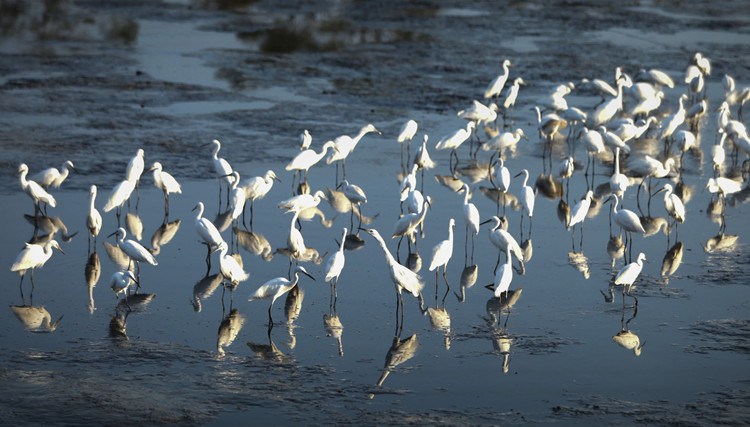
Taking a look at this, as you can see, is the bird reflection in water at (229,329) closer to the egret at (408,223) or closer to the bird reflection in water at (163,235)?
the bird reflection in water at (163,235)

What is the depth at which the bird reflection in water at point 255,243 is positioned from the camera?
11625 mm

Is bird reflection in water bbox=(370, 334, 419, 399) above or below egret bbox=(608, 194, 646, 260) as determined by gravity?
below

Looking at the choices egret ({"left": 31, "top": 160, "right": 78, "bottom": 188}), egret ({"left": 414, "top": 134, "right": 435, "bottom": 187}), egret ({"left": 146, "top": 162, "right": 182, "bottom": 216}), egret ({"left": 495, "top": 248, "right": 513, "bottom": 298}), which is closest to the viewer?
egret ({"left": 495, "top": 248, "right": 513, "bottom": 298})

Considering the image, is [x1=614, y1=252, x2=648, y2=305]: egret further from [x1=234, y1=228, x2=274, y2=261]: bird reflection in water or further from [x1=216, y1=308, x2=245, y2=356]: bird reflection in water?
[x1=234, y1=228, x2=274, y2=261]: bird reflection in water

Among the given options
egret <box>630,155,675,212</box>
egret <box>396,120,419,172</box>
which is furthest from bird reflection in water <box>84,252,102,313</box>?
egret <box>630,155,675,212</box>

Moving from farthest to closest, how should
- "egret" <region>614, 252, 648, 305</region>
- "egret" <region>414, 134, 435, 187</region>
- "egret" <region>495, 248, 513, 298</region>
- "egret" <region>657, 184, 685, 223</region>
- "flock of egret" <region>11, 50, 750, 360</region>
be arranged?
"egret" <region>414, 134, 435, 187</region> < "egret" <region>657, 184, 685, 223</region> < "flock of egret" <region>11, 50, 750, 360</region> < "egret" <region>614, 252, 648, 305</region> < "egret" <region>495, 248, 513, 298</region>

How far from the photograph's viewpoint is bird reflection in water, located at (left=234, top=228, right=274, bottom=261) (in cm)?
1162

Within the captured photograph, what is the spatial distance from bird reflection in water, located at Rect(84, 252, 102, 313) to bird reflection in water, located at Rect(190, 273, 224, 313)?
1086mm

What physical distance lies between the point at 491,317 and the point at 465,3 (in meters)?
28.5

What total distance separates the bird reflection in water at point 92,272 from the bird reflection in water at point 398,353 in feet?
10.9

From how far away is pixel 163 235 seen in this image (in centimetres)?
1217

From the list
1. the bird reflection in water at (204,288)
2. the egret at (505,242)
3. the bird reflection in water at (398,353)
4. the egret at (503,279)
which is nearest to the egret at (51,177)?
the bird reflection in water at (204,288)

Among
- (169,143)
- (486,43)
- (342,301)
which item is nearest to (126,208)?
(169,143)

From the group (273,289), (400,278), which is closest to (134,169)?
(273,289)
